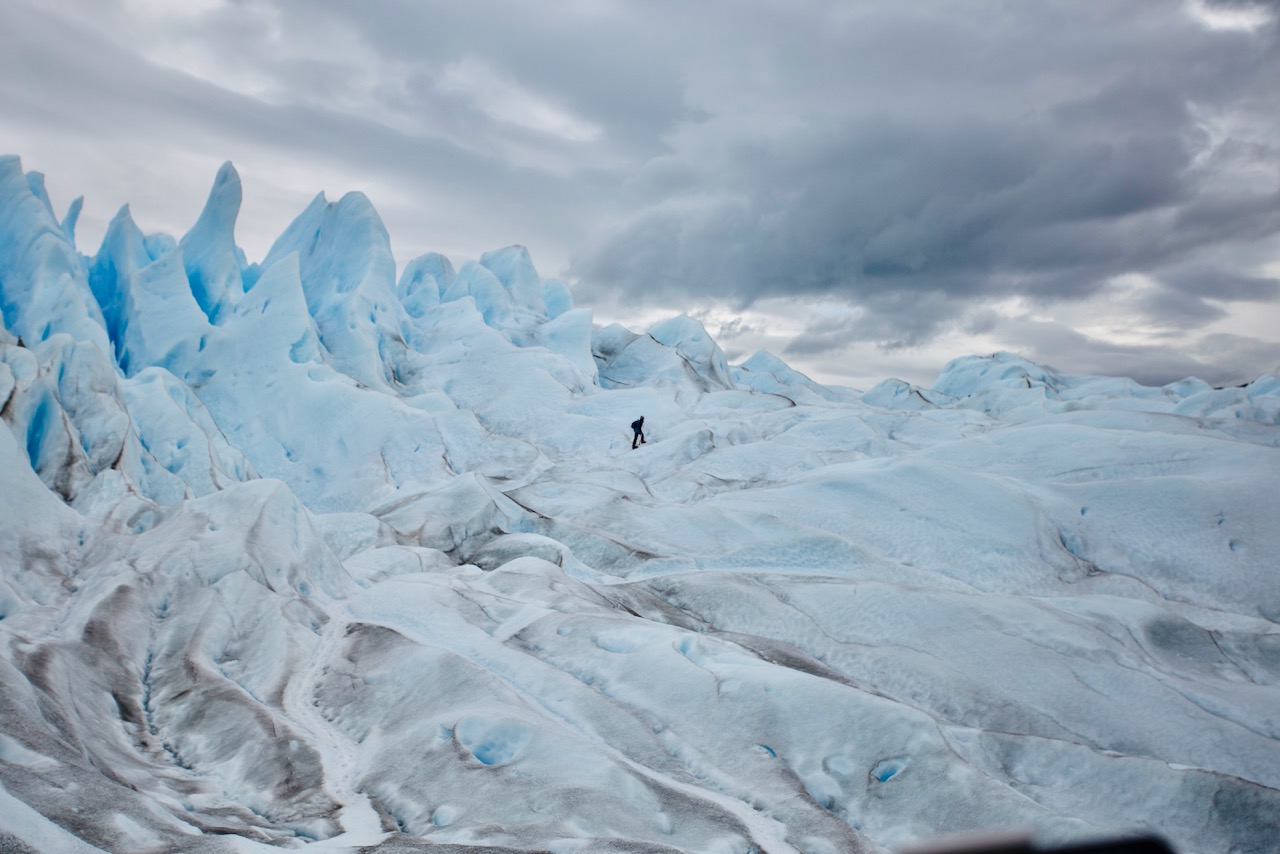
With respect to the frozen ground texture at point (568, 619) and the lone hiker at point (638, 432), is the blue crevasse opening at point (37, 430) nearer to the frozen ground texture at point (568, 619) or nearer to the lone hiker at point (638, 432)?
the frozen ground texture at point (568, 619)

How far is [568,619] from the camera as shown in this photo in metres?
12.8

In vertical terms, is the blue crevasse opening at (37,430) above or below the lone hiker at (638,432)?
below

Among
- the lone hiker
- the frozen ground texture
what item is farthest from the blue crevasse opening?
the lone hiker

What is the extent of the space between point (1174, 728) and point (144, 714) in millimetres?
14593

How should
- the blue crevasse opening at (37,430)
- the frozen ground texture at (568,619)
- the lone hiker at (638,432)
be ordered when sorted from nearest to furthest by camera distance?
the frozen ground texture at (568,619) → the blue crevasse opening at (37,430) → the lone hiker at (638,432)

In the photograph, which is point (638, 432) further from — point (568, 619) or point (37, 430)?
point (568, 619)

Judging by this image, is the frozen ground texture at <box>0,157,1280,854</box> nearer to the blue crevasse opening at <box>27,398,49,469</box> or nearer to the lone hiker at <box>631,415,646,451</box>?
the blue crevasse opening at <box>27,398,49,469</box>

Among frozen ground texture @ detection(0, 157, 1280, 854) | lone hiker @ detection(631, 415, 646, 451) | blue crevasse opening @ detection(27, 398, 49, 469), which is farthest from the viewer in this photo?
lone hiker @ detection(631, 415, 646, 451)

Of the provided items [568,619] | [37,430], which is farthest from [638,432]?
[568,619]

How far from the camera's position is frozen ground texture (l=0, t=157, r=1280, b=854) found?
841 centimetres

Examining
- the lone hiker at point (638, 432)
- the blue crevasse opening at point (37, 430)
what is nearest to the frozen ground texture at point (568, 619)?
the blue crevasse opening at point (37, 430)

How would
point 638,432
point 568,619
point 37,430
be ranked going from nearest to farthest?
point 568,619
point 37,430
point 638,432

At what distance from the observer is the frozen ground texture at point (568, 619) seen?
841 cm

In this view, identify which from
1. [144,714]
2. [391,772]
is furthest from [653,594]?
[144,714]
